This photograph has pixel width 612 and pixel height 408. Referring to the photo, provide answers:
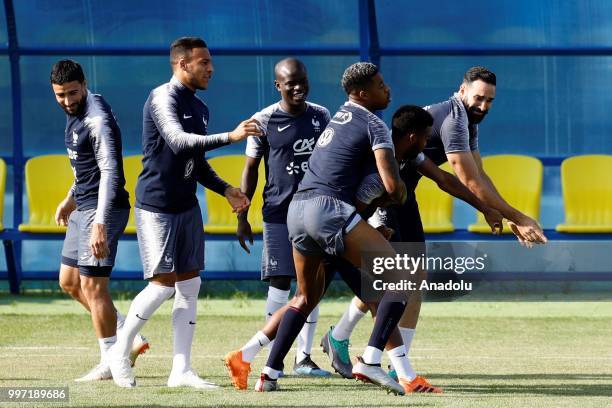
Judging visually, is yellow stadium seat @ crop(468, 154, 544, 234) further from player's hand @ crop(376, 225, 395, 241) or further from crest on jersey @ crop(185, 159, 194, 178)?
crest on jersey @ crop(185, 159, 194, 178)

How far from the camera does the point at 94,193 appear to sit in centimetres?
763

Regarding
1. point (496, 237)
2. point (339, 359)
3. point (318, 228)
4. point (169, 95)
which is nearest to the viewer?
point (318, 228)

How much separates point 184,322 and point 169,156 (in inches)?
34.5

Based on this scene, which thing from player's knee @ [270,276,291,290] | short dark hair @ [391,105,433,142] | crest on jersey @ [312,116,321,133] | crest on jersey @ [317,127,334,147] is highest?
short dark hair @ [391,105,433,142]

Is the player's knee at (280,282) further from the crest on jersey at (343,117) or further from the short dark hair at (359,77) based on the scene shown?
the short dark hair at (359,77)

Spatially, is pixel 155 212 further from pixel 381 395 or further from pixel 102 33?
pixel 102 33

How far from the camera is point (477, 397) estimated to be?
6914 mm

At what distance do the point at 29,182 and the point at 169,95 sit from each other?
647 centimetres

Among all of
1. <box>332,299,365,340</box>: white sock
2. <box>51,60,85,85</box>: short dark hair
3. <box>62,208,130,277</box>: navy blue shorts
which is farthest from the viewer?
<box>332,299,365,340</box>: white sock

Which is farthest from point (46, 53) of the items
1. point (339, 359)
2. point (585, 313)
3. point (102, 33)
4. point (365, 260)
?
point (365, 260)

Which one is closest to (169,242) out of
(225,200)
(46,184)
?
(225,200)

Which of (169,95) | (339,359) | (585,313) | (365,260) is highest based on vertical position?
(169,95)

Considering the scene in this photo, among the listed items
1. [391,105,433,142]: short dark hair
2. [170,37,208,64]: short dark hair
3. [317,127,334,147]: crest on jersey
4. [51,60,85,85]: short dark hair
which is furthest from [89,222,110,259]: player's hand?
[391,105,433,142]: short dark hair

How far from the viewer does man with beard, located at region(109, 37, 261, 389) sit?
7266mm
